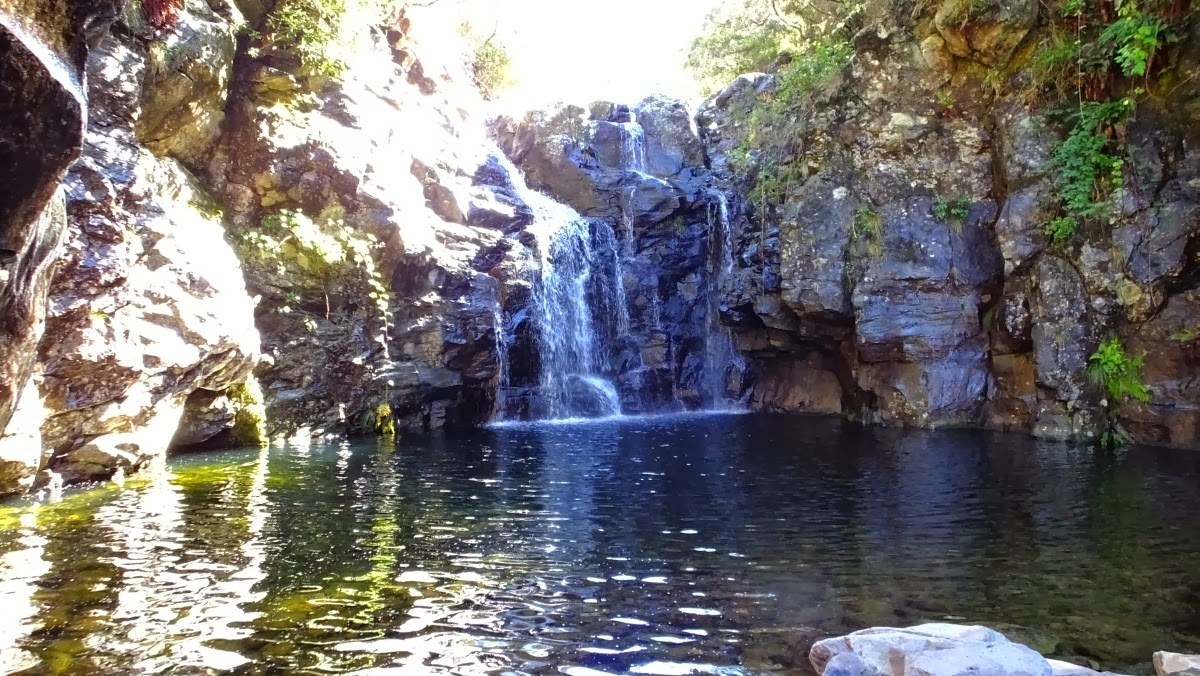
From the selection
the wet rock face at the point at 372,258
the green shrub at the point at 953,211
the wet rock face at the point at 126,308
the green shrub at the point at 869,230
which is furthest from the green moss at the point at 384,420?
the green shrub at the point at 953,211

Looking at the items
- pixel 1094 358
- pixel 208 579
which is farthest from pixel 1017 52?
pixel 208 579

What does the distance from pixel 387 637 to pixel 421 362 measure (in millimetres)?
13278

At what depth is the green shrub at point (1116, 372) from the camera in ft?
44.2

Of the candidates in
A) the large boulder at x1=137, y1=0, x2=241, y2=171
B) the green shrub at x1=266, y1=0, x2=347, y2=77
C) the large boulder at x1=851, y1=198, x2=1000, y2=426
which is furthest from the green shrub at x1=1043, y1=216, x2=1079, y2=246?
the large boulder at x1=137, y1=0, x2=241, y2=171

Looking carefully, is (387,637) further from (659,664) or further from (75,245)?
(75,245)

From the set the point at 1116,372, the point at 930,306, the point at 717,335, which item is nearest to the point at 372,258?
the point at 717,335

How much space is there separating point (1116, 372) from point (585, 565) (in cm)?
1211

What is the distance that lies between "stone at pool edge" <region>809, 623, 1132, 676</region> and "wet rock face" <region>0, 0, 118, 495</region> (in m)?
5.16

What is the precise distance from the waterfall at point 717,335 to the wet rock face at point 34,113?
19765 mm

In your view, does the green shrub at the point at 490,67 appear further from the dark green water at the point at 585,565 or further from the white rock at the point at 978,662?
the white rock at the point at 978,662

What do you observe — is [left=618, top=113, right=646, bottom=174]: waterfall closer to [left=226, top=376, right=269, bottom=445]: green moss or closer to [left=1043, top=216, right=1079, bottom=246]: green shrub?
[left=1043, top=216, right=1079, bottom=246]: green shrub

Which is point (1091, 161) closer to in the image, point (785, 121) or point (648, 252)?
point (785, 121)

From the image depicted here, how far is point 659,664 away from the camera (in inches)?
178

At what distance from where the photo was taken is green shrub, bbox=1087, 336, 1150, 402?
13480 mm
